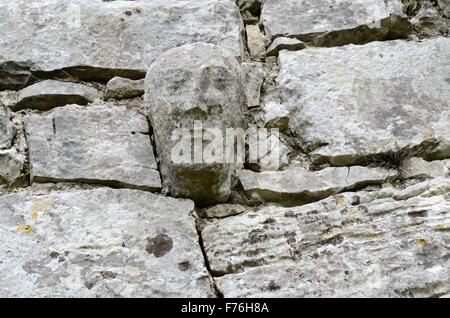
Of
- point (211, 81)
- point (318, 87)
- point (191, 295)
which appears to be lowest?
point (191, 295)

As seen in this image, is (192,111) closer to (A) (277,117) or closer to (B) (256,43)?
(A) (277,117)

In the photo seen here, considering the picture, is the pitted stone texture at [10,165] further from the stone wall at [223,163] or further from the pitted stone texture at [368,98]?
the pitted stone texture at [368,98]

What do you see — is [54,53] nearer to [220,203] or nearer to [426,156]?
[220,203]

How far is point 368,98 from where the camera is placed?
1.97 meters

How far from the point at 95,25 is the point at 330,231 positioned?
1.09 m

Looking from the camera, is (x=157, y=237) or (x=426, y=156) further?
(x=426, y=156)

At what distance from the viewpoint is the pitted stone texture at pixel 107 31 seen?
202 cm

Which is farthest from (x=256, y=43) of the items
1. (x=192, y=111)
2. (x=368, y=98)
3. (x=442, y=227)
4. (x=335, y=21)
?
(x=442, y=227)

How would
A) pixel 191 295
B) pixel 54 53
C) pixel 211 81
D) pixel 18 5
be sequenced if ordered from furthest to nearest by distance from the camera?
pixel 18 5
pixel 54 53
pixel 211 81
pixel 191 295

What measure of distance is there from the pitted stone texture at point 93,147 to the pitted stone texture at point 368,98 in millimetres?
507

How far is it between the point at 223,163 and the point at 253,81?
1.53 ft

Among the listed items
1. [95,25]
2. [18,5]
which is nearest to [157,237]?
[95,25]

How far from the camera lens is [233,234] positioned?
169cm

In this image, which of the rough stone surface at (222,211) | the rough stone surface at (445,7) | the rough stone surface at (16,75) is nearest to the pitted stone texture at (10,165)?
the rough stone surface at (16,75)
